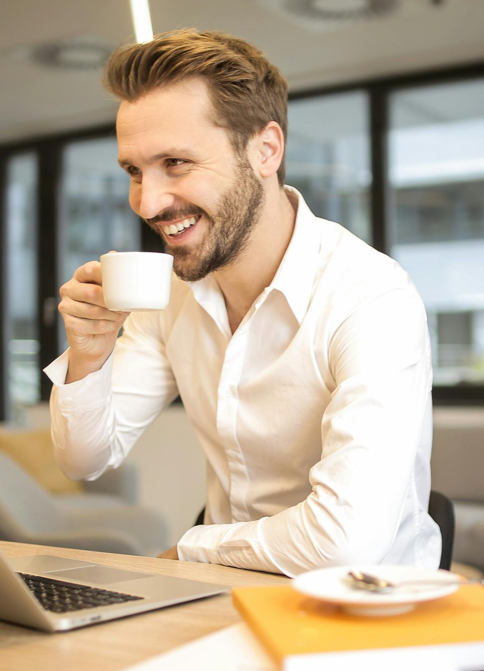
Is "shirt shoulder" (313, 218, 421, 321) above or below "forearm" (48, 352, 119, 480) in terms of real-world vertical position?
above

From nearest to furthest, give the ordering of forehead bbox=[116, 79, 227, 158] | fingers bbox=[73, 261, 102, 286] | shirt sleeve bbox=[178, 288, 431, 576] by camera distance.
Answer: shirt sleeve bbox=[178, 288, 431, 576], fingers bbox=[73, 261, 102, 286], forehead bbox=[116, 79, 227, 158]

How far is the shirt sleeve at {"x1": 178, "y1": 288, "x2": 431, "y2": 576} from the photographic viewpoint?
3.74 ft

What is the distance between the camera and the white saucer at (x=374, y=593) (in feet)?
2.07

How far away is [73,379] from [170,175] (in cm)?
44

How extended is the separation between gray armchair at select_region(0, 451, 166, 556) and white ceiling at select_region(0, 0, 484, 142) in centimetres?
225

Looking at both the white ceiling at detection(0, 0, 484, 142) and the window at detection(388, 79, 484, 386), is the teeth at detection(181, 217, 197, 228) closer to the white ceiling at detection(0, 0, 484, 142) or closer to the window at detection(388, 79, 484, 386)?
the white ceiling at detection(0, 0, 484, 142)

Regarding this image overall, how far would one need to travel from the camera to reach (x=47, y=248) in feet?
20.6

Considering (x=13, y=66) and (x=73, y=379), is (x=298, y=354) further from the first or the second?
(x=13, y=66)

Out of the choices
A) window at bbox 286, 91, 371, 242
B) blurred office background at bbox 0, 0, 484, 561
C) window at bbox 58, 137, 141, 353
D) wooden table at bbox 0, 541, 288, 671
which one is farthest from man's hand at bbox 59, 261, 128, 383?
window at bbox 58, 137, 141, 353

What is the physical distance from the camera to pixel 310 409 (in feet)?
4.80

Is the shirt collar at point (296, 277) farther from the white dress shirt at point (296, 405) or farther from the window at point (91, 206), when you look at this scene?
the window at point (91, 206)

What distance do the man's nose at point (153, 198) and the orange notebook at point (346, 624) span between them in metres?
0.91

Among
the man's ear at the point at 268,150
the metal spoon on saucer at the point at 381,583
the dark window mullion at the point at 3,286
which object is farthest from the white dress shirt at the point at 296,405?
the dark window mullion at the point at 3,286

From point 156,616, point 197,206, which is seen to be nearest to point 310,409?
point 197,206
